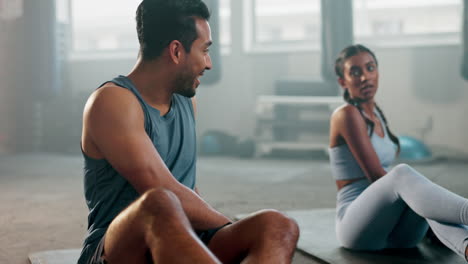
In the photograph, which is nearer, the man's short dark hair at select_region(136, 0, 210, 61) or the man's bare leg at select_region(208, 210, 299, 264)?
the man's bare leg at select_region(208, 210, 299, 264)

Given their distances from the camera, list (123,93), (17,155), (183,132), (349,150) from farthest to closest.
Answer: (17,155)
(349,150)
(183,132)
(123,93)

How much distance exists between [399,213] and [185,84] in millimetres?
1080

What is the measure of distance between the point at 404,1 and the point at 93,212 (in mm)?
7191

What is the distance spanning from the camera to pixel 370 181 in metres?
2.45

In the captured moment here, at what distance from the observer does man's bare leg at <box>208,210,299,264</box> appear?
55.4 inches

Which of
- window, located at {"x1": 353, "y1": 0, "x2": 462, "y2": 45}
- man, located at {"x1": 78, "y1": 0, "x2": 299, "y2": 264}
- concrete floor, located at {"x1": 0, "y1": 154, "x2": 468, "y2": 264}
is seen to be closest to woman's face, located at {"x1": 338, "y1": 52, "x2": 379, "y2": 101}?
concrete floor, located at {"x1": 0, "y1": 154, "x2": 468, "y2": 264}

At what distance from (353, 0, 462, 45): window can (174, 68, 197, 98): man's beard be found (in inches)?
225

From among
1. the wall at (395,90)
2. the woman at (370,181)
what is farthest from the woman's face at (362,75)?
the wall at (395,90)

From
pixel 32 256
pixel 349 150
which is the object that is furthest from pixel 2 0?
pixel 349 150

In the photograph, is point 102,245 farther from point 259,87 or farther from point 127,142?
point 259,87

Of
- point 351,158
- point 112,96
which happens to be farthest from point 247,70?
point 112,96

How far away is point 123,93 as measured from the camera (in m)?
1.50

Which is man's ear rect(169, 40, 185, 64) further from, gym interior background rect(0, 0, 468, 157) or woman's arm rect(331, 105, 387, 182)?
gym interior background rect(0, 0, 468, 157)

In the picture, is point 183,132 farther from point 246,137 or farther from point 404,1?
point 404,1
